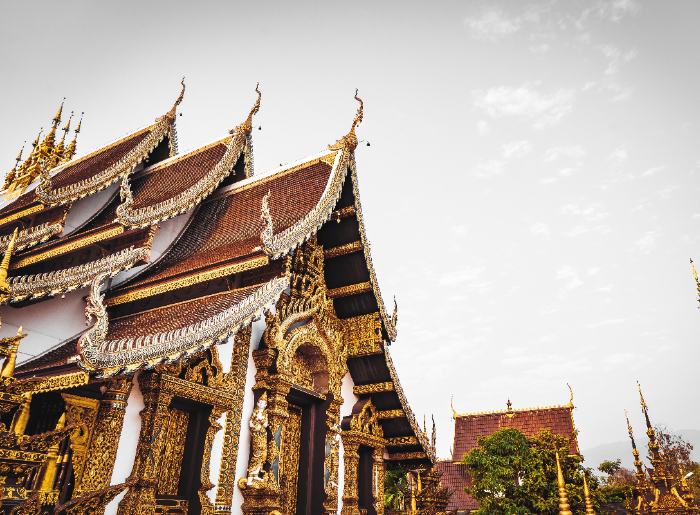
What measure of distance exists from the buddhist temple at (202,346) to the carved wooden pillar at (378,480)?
0.09 feet

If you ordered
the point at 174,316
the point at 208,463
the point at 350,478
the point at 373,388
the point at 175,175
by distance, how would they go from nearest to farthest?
the point at 208,463 < the point at 174,316 < the point at 350,478 < the point at 373,388 < the point at 175,175

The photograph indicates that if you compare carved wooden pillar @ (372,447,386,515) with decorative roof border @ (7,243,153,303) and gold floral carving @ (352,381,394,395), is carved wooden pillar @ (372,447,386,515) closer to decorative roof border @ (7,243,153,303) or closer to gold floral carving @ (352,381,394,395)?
gold floral carving @ (352,381,394,395)

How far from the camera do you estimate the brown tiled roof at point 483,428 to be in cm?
1688

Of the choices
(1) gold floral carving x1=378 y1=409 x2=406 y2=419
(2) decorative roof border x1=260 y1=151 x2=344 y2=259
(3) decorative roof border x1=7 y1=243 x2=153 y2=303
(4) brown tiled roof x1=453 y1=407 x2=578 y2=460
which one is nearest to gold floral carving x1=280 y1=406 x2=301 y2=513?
(1) gold floral carving x1=378 y1=409 x2=406 y2=419

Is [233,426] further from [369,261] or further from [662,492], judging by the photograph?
[662,492]

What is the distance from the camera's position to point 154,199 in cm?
733

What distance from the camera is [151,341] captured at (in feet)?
13.4

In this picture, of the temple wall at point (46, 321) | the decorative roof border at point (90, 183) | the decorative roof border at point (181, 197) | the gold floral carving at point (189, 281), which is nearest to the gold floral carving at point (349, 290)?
the gold floral carving at point (189, 281)

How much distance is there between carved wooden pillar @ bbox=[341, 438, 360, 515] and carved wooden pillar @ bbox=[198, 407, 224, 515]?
7.65 ft

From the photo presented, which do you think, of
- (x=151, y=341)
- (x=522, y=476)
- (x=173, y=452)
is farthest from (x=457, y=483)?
(x=151, y=341)

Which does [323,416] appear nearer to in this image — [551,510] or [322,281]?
[322,281]

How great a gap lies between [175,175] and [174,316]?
4.02m

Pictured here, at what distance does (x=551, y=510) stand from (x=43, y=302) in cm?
1003

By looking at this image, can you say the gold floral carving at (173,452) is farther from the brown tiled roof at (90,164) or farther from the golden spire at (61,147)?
the golden spire at (61,147)
